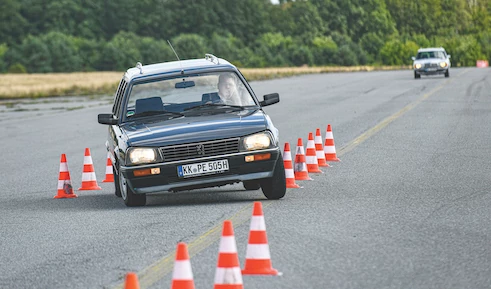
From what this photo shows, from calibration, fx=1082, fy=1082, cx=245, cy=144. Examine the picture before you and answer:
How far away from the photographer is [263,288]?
22.0 ft

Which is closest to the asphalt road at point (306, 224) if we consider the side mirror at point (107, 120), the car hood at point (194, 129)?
the car hood at point (194, 129)

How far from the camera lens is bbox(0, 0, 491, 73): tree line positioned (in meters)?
120

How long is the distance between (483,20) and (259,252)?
199 m

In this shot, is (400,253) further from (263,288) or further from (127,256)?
(127,256)

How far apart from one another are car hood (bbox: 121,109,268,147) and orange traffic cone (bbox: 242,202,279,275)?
3.86m

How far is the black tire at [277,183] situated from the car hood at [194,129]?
433 millimetres

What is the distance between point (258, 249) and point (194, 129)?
409 centimetres

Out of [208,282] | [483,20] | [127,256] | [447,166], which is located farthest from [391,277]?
[483,20]

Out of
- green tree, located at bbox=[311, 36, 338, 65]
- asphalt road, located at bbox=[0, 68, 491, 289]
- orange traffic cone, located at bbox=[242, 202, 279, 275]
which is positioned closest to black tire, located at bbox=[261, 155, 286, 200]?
asphalt road, located at bbox=[0, 68, 491, 289]

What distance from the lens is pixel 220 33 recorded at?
14550 cm

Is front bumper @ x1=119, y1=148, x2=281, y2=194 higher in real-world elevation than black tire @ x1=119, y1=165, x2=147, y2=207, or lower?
higher

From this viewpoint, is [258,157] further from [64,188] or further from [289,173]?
[64,188]

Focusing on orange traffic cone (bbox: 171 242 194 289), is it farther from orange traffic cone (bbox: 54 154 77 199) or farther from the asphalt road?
orange traffic cone (bbox: 54 154 77 199)

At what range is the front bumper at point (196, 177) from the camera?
10750 mm
